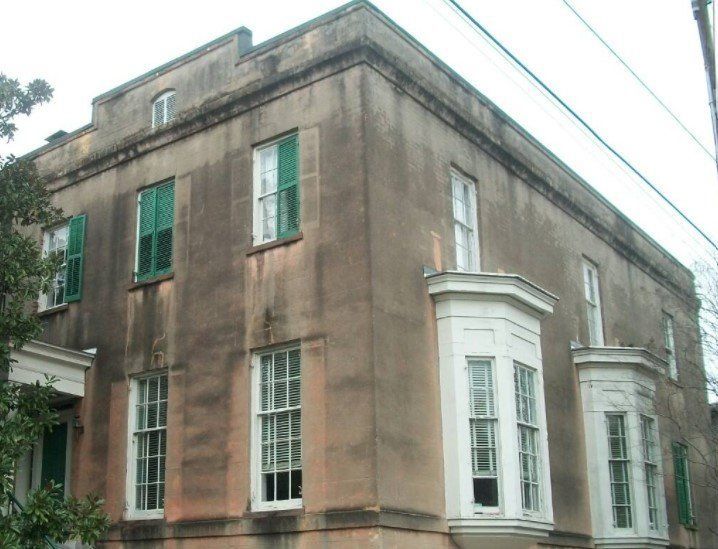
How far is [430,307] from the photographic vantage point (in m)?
16.1

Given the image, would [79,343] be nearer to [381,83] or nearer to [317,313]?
[317,313]

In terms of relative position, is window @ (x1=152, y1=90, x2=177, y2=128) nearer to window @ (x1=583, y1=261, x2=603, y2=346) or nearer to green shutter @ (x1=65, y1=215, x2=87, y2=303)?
green shutter @ (x1=65, y1=215, x2=87, y2=303)

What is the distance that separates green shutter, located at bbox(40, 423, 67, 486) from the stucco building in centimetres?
6

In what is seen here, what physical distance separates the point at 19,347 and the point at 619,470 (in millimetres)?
11999

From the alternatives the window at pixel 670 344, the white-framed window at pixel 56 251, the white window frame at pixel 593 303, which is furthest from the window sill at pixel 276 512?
the window at pixel 670 344

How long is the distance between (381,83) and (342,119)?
94cm

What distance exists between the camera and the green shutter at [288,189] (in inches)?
639

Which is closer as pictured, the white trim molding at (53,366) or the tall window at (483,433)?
the tall window at (483,433)

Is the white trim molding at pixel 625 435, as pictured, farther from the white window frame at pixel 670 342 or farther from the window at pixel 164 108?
the window at pixel 164 108

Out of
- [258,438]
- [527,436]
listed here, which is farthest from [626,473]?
[258,438]

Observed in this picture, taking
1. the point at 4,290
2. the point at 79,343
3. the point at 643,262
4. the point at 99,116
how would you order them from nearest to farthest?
the point at 4,290 < the point at 79,343 < the point at 99,116 < the point at 643,262

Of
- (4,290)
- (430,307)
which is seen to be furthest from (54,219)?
(430,307)

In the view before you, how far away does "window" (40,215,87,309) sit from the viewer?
19.4m

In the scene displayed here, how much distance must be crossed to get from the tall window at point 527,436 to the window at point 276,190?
4.61 metres
